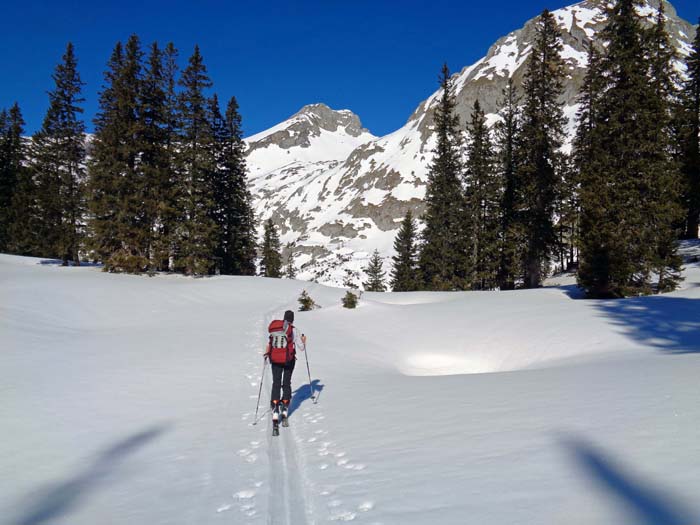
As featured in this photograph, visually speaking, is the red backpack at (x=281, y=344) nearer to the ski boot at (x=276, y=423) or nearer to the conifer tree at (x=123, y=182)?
the ski boot at (x=276, y=423)

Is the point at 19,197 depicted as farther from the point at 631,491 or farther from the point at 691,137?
the point at 691,137

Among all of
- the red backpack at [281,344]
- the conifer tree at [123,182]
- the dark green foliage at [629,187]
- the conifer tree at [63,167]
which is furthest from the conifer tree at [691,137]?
the conifer tree at [63,167]

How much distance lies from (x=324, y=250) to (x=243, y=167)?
5358 inches

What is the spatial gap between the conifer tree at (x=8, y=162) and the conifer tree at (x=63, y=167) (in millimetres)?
16288

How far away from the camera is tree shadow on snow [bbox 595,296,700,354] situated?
37.1 ft

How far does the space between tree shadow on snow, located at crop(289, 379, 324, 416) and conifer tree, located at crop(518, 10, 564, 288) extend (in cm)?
1950

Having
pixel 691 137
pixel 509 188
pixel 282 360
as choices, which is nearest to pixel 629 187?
pixel 509 188

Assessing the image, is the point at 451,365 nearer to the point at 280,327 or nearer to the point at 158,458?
the point at 280,327

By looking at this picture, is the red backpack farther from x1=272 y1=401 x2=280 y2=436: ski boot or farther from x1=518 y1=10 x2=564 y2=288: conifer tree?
x1=518 y1=10 x2=564 y2=288: conifer tree

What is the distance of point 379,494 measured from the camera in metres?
4.28

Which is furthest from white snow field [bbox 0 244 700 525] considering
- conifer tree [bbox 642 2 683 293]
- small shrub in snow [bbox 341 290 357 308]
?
small shrub in snow [bbox 341 290 357 308]

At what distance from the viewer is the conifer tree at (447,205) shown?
3083 cm

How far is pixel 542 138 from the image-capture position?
24.0 meters

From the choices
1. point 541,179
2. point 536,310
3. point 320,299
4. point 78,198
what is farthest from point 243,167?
point 536,310
